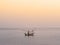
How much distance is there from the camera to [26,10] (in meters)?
1.01

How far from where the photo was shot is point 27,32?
105cm

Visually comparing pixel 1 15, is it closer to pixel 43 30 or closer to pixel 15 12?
pixel 15 12

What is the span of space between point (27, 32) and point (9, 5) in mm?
280

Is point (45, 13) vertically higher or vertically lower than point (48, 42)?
higher

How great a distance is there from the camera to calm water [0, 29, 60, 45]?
1048mm

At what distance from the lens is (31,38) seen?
1060 millimetres

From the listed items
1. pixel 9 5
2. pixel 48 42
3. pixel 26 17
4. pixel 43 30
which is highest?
pixel 9 5

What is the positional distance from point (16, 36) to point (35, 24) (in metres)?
0.20

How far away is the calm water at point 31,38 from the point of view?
1.05 meters

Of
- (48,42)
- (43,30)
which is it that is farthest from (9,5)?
(48,42)

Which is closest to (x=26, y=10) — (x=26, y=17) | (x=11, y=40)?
(x=26, y=17)

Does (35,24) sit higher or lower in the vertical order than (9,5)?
lower

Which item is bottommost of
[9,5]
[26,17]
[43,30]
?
[43,30]

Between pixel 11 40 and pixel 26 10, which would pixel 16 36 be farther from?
pixel 26 10
